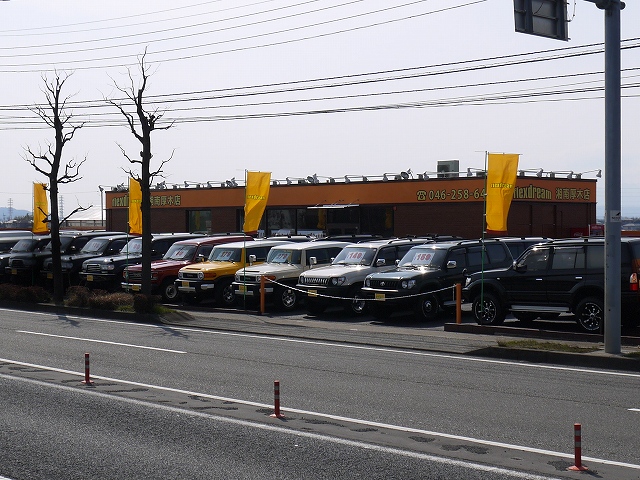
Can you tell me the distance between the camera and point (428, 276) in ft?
72.2

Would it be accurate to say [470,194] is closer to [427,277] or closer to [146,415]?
[427,277]

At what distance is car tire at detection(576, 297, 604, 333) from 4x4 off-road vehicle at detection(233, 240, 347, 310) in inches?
340

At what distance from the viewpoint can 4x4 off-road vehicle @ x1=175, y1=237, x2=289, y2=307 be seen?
26203 millimetres

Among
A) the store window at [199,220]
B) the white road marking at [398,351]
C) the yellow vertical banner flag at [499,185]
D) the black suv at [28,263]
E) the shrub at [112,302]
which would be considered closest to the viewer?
the white road marking at [398,351]

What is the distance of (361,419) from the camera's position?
1016 cm

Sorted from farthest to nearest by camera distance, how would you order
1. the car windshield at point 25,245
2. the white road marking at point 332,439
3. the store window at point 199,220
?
the store window at point 199,220 < the car windshield at point 25,245 < the white road marking at point 332,439

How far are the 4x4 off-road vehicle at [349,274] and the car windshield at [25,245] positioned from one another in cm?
1462

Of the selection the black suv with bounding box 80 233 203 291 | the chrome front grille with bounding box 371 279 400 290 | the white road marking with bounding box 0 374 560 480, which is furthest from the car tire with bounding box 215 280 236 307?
the white road marking with bounding box 0 374 560 480

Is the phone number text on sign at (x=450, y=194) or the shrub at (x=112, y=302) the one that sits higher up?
the phone number text on sign at (x=450, y=194)

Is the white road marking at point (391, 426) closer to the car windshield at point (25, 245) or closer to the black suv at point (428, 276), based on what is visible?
the black suv at point (428, 276)

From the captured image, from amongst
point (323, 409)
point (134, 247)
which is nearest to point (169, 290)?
point (134, 247)

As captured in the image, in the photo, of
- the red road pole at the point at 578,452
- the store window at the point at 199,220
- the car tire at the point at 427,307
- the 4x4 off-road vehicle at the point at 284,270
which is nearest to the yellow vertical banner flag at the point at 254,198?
the 4x4 off-road vehicle at the point at 284,270

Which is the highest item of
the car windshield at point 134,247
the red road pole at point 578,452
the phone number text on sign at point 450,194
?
the phone number text on sign at point 450,194

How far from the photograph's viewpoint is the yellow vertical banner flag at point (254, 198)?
88.6ft
